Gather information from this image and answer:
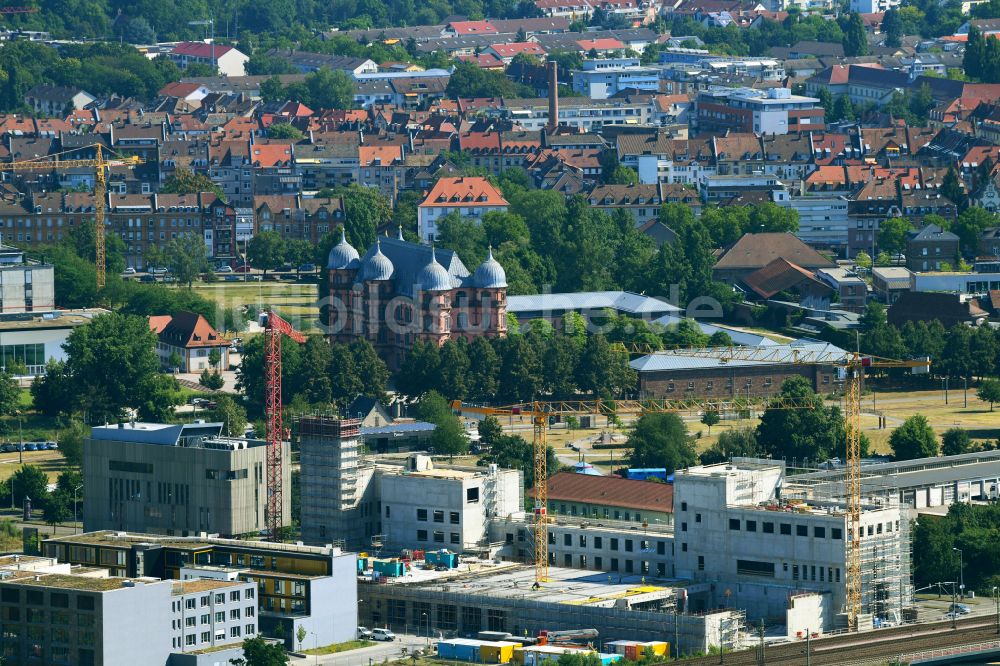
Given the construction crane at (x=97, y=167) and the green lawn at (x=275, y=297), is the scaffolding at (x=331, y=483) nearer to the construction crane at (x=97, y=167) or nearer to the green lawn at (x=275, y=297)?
the green lawn at (x=275, y=297)

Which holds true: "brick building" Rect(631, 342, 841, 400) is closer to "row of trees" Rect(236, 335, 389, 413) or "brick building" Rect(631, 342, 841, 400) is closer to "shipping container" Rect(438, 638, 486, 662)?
"row of trees" Rect(236, 335, 389, 413)

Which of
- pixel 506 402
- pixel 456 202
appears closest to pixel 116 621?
pixel 506 402

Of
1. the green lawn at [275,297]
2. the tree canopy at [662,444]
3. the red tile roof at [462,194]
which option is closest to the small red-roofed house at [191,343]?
the green lawn at [275,297]

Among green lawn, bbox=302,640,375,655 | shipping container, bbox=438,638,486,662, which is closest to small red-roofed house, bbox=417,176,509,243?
green lawn, bbox=302,640,375,655

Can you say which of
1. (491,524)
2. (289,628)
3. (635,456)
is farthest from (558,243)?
(289,628)

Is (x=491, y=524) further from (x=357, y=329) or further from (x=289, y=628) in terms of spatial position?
(x=357, y=329)
